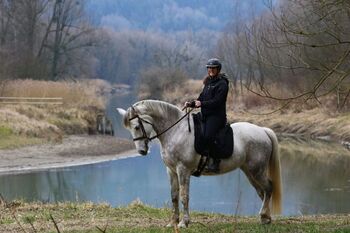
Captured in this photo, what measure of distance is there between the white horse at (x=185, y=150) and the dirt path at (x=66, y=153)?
1556 cm

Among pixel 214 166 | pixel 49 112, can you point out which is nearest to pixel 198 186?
pixel 214 166

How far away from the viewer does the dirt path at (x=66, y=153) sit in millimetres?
25141

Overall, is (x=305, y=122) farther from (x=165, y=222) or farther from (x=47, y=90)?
(x=165, y=222)

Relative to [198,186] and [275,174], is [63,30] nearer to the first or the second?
[198,186]

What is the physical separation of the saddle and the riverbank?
1.06m

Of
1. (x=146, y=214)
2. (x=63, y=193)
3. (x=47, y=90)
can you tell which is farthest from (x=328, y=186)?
(x=47, y=90)

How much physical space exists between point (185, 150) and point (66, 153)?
67.4ft

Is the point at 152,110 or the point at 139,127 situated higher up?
the point at 152,110

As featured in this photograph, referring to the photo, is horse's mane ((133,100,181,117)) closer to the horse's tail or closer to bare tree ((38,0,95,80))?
the horse's tail

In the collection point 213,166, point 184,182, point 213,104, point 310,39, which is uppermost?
point 310,39

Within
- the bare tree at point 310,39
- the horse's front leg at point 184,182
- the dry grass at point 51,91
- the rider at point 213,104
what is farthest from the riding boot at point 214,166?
the dry grass at point 51,91

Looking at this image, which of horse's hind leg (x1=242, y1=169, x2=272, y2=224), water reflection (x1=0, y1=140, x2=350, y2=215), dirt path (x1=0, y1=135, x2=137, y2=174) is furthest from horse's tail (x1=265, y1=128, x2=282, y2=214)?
dirt path (x1=0, y1=135, x2=137, y2=174)

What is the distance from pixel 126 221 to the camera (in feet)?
33.5

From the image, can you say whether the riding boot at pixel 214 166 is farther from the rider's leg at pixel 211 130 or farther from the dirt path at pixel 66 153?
the dirt path at pixel 66 153
